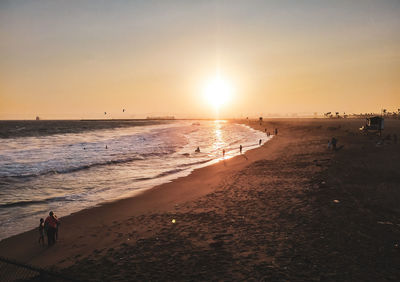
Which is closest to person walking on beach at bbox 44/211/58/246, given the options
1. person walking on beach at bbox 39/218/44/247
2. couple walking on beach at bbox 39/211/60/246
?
couple walking on beach at bbox 39/211/60/246

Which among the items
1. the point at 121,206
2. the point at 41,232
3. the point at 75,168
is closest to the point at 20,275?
the point at 41,232

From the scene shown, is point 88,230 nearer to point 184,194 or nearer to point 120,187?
point 184,194

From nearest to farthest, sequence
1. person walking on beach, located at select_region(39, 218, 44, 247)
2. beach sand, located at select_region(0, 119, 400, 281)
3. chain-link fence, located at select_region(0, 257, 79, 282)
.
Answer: chain-link fence, located at select_region(0, 257, 79, 282)
beach sand, located at select_region(0, 119, 400, 281)
person walking on beach, located at select_region(39, 218, 44, 247)

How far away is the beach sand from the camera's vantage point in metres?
9.00

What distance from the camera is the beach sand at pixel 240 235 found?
9000mm

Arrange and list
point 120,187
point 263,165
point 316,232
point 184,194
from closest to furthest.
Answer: point 316,232 → point 184,194 → point 120,187 → point 263,165

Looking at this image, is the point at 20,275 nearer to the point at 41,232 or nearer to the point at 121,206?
the point at 41,232

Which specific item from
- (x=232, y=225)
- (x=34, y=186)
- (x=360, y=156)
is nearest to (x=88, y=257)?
(x=232, y=225)

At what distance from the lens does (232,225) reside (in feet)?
42.1

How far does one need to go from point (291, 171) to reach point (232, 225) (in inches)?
546

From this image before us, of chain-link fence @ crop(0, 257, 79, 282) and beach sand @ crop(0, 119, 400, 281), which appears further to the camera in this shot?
beach sand @ crop(0, 119, 400, 281)

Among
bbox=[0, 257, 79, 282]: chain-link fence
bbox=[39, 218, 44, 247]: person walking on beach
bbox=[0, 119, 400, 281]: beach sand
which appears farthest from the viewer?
bbox=[39, 218, 44, 247]: person walking on beach

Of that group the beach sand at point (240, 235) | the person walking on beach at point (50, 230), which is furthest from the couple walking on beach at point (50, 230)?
the beach sand at point (240, 235)

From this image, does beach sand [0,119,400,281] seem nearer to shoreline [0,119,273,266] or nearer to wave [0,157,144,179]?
shoreline [0,119,273,266]
